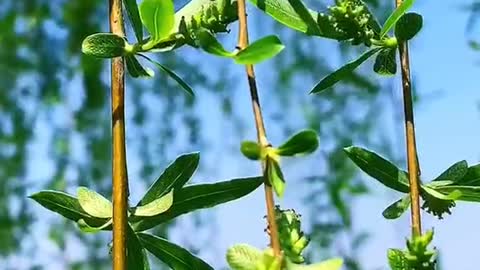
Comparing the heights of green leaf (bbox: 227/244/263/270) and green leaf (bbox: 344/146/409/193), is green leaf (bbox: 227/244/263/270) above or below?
below

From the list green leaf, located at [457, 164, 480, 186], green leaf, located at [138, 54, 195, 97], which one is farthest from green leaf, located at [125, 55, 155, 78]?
green leaf, located at [457, 164, 480, 186]

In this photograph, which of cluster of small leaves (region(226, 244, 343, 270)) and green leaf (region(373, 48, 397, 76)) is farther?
green leaf (region(373, 48, 397, 76))

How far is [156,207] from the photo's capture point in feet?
0.86

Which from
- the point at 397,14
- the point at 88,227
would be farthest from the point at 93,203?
the point at 397,14

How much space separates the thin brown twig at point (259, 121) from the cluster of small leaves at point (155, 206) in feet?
0.15

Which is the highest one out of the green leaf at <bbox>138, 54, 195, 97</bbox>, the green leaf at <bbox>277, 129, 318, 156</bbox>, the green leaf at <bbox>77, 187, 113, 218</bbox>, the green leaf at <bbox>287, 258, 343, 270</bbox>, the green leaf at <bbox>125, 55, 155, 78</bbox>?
the green leaf at <bbox>125, 55, 155, 78</bbox>

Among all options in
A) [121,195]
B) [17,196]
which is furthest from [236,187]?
[17,196]

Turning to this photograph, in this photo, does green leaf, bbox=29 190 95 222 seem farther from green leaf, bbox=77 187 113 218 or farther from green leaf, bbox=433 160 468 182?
green leaf, bbox=433 160 468 182

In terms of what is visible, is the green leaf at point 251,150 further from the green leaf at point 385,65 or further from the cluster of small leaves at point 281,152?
the green leaf at point 385,65

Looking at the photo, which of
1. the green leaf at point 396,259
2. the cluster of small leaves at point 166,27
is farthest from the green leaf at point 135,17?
the green leaf at point 396,259

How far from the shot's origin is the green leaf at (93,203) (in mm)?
268

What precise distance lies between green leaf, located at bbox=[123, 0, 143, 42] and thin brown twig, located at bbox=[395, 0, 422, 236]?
0.08m

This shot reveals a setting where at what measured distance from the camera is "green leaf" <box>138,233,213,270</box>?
271 mm

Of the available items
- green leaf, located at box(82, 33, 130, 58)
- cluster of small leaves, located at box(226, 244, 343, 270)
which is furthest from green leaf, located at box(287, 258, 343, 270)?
green leaf, located at box(82, 33, 130, 58)
